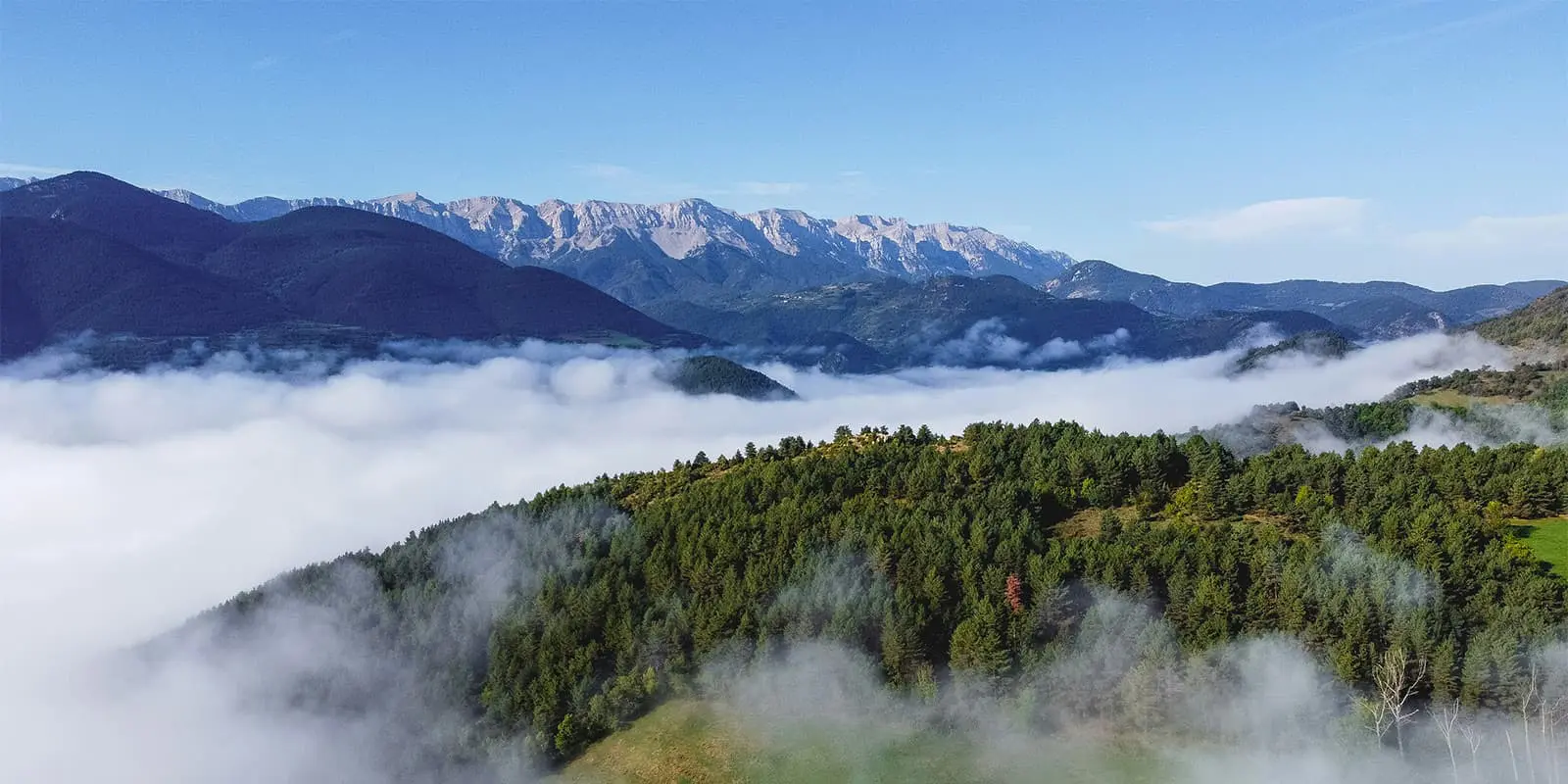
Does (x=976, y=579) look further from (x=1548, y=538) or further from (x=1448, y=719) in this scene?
(x=1548, y=538)

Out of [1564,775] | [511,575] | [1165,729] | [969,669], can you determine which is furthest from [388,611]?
[1564,775]

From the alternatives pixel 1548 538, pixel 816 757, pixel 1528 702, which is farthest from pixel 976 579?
pixel 1548 538

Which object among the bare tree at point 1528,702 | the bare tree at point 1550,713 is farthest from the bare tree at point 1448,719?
the bare tree at point 1550,713

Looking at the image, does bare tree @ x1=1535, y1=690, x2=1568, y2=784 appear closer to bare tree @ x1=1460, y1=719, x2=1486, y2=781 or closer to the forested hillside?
the forested hillside

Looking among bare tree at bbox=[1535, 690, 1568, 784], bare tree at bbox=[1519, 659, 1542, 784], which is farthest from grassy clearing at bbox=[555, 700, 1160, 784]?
bare tree at bbox=[1535, 690, 1568, 784]

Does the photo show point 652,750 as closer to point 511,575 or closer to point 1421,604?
point 511,575

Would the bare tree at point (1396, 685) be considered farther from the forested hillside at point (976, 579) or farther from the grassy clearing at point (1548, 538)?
the grassy clearing at point (1548, 538)
